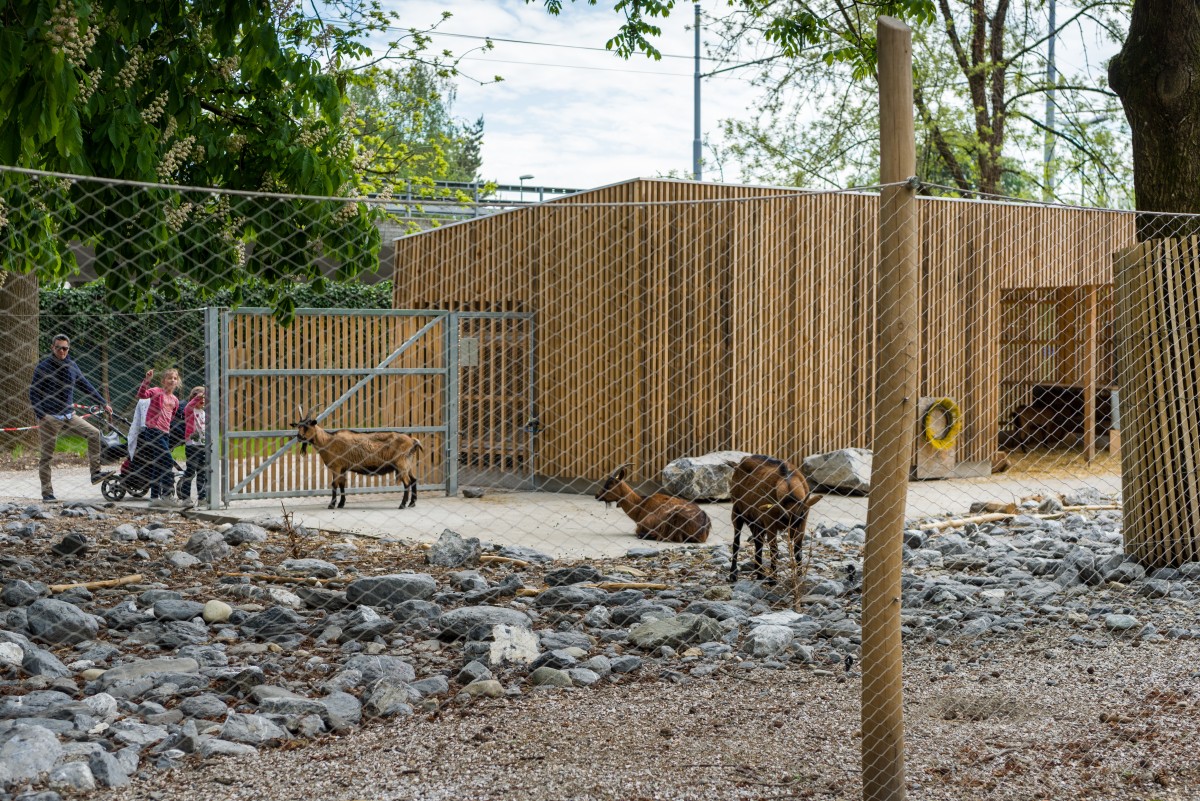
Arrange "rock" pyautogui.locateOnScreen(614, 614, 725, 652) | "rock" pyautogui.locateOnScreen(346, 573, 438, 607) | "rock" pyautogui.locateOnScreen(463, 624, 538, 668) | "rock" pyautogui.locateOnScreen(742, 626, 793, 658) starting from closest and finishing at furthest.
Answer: "rock" pyautogui.locateOnScreen(463, 624, 538, 668), "rock" pyautogui.locateOnScreen(742, 626, 793, 658), "rock" pyautogui.locateOnScreen(614, 614, 725, 652), "rock" pyautogui.locateOnScreen(346, 573, 438, 607)

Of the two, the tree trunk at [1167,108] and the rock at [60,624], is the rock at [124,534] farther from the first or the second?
the tree trunk at [1167,108]

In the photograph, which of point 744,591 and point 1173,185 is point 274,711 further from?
point 1173,185

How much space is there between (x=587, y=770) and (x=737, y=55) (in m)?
20.0

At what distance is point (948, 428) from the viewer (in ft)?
48.1

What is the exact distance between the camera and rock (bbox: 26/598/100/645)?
6.11 meters

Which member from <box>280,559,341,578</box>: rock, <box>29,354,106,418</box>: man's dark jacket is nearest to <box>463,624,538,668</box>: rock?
<box>280,559,341,578</box>: rock

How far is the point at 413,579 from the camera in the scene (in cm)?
709

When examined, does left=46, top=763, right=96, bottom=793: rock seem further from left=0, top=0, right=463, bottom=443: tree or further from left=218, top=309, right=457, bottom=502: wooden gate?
left=218, top=309, right=457, bottom=502: wooden gate

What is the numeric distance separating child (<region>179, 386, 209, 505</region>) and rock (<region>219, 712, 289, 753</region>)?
8.30 m

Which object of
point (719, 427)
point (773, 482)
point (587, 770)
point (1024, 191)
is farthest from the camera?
point (1024, 191)

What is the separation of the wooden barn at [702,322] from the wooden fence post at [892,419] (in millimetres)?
8172

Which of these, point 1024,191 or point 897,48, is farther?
point 1024,191

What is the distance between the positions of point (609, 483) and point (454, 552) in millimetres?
2347

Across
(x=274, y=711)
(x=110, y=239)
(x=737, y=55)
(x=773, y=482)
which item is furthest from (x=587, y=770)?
(x=737, y=55)
